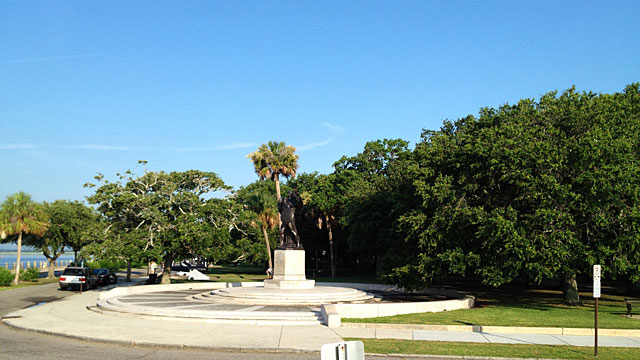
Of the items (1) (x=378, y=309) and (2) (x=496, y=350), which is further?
(1) (x=378, y=309)

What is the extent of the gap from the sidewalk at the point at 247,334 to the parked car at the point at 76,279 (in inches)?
647

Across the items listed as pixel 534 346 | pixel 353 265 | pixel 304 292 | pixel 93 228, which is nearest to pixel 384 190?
pixel 304 292

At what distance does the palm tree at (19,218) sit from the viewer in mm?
41009

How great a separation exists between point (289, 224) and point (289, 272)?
272 cm

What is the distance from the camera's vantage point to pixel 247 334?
14.9 metres

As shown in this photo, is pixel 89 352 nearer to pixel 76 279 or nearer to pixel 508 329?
pixel 508 329

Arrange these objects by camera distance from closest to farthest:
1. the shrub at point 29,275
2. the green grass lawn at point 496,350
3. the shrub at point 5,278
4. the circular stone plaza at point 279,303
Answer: the green grass lawn at point 496,350, the circular stone plaza at point 279,303, the shrub at point 5,278, the shrub at point 29,275

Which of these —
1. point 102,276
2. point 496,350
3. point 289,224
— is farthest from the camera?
point 102,276

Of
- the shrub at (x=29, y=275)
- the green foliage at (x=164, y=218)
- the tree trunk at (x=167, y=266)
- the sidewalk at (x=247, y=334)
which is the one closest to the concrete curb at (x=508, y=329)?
the sidewalk at (x=247, y=334)

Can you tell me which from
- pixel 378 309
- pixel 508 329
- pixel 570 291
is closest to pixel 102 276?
pixel 378 309

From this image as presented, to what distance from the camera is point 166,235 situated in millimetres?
32094

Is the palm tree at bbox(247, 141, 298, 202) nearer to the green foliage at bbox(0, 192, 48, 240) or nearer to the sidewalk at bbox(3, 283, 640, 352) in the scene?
the green foliage at bbox(0, 192, 48, 240)

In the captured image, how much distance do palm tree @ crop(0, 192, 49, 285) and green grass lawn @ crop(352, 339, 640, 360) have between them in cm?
3845

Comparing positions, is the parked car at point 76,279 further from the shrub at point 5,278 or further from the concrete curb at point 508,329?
the concrete curb at point 508,329
